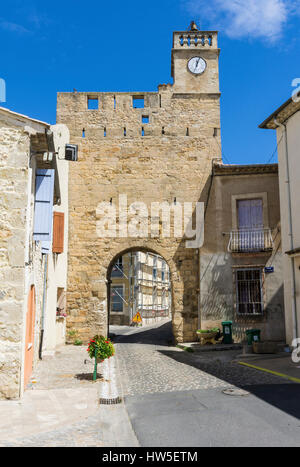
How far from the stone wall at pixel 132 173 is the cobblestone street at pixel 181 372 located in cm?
327

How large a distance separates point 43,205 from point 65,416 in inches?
185

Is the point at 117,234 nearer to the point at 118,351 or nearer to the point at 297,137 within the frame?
the point at 118,351

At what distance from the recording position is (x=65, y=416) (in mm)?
6164

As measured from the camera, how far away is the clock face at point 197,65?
19234 mm

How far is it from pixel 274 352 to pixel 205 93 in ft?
39.4

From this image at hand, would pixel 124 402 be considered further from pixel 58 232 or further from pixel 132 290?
pixel 132 290

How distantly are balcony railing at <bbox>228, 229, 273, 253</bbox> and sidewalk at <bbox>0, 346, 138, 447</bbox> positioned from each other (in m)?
8.77

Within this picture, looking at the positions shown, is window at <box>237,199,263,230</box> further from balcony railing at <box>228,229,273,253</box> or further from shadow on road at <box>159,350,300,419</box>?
shadow on road at <box>159,350,300,419</box>

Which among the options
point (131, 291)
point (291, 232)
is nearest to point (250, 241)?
point (291, 232)

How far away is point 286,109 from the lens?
12969mm

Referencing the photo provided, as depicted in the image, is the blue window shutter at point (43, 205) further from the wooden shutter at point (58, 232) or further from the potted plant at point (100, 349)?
the wooden shutter at point (58, 232)

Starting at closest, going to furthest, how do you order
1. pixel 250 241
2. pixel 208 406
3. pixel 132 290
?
pixel 208 406
pixel 250 241
pixel 132 290

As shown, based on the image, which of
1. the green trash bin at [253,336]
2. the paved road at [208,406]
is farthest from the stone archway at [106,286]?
the paved road at [208,406]

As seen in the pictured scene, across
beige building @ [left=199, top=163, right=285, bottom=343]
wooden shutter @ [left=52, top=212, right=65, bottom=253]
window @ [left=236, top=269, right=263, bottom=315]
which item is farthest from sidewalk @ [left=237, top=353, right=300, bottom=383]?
wooden shutter @ [left=52, top=212, right=65, bottom=253]
